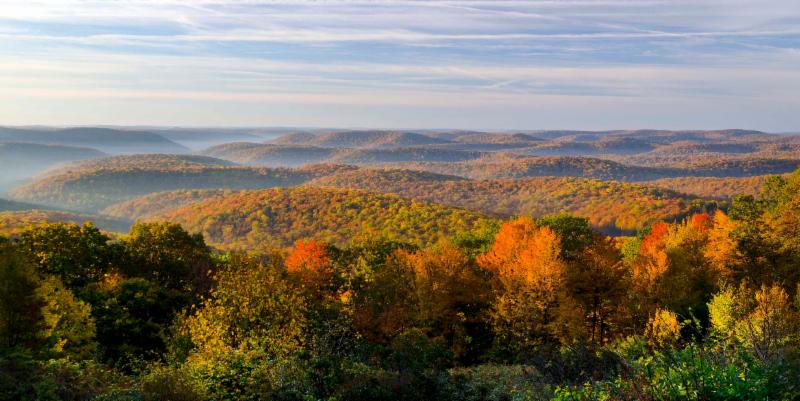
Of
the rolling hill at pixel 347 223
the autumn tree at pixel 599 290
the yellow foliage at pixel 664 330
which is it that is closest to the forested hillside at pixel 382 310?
the autumn tree at pixel 599 290

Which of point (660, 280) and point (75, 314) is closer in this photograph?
point (75, 314)

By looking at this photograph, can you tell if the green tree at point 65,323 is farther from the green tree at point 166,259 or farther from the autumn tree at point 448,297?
the autumn tree at point 448,297

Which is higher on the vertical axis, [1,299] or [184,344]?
[1,299]

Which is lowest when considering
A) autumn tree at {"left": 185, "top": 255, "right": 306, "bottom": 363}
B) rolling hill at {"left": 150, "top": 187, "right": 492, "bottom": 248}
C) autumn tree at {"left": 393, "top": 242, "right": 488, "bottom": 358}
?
rolling hill at {"left": 150, "top": 187, "right": 492, "bottom": 248}

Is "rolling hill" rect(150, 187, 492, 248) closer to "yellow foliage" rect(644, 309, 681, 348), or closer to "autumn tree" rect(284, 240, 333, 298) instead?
"autumn tree" rect(284, 240, 333, 298)

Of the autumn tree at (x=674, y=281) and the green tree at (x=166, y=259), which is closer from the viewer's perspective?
the autumn tree at (x=674, y=281)

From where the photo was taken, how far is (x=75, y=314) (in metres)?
35.3

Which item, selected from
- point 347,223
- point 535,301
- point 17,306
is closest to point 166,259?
point 17,306

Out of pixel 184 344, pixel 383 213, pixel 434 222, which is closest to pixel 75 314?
pixel 184 344

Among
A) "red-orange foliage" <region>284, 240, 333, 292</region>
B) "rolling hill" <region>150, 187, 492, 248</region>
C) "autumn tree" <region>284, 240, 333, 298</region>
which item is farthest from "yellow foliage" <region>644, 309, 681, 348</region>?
"rolling hill" <region>150, 187, 492, 248</region>

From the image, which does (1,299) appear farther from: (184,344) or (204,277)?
(204,277)

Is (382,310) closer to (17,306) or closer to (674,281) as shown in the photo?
(674,281)

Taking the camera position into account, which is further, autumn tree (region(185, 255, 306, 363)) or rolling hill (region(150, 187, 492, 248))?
rolling hill (region(150, 187, 492, 248))

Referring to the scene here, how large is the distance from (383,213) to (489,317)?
13868 centimetres
